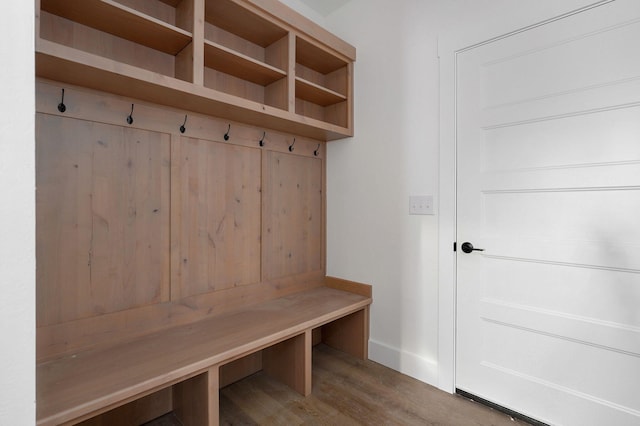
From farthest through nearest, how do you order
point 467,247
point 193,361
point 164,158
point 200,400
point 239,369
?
point 239,369 < point 467,247 < point 164,158 < point 200,400 < point 193,361

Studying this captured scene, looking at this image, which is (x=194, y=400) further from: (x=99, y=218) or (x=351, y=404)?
(x=99, y=218)

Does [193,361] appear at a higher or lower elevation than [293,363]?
higher

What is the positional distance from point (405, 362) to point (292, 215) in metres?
1.34

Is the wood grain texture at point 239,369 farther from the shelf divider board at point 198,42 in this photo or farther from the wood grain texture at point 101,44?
the wood grain texture at point 101,44

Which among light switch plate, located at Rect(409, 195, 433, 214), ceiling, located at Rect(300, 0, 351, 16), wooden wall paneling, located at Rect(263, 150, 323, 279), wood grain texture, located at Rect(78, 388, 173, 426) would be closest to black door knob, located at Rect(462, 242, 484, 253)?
light switch plate, located at Rect(409, 195, 433, 214)

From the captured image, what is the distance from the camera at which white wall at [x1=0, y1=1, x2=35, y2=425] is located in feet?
1.45

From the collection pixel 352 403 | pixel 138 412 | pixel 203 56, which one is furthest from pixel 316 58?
pixel 138 412

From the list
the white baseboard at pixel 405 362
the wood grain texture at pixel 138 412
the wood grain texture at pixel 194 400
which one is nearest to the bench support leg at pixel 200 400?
the wood grain texture at pixel 194 400

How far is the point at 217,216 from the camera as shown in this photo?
Result: 6.42 ft

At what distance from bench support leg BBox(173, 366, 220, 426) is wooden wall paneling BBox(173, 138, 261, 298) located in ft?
1.65

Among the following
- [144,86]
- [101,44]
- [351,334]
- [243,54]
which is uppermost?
[243,54]

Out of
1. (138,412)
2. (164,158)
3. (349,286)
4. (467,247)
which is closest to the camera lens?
(138,412)

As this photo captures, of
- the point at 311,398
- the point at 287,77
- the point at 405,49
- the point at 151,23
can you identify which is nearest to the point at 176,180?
the point at 151,23

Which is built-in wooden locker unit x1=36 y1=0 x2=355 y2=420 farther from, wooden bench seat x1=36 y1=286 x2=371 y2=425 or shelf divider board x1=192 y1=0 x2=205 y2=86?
wooden bench seat x1=36 y1=286 x2=371 y2=425
